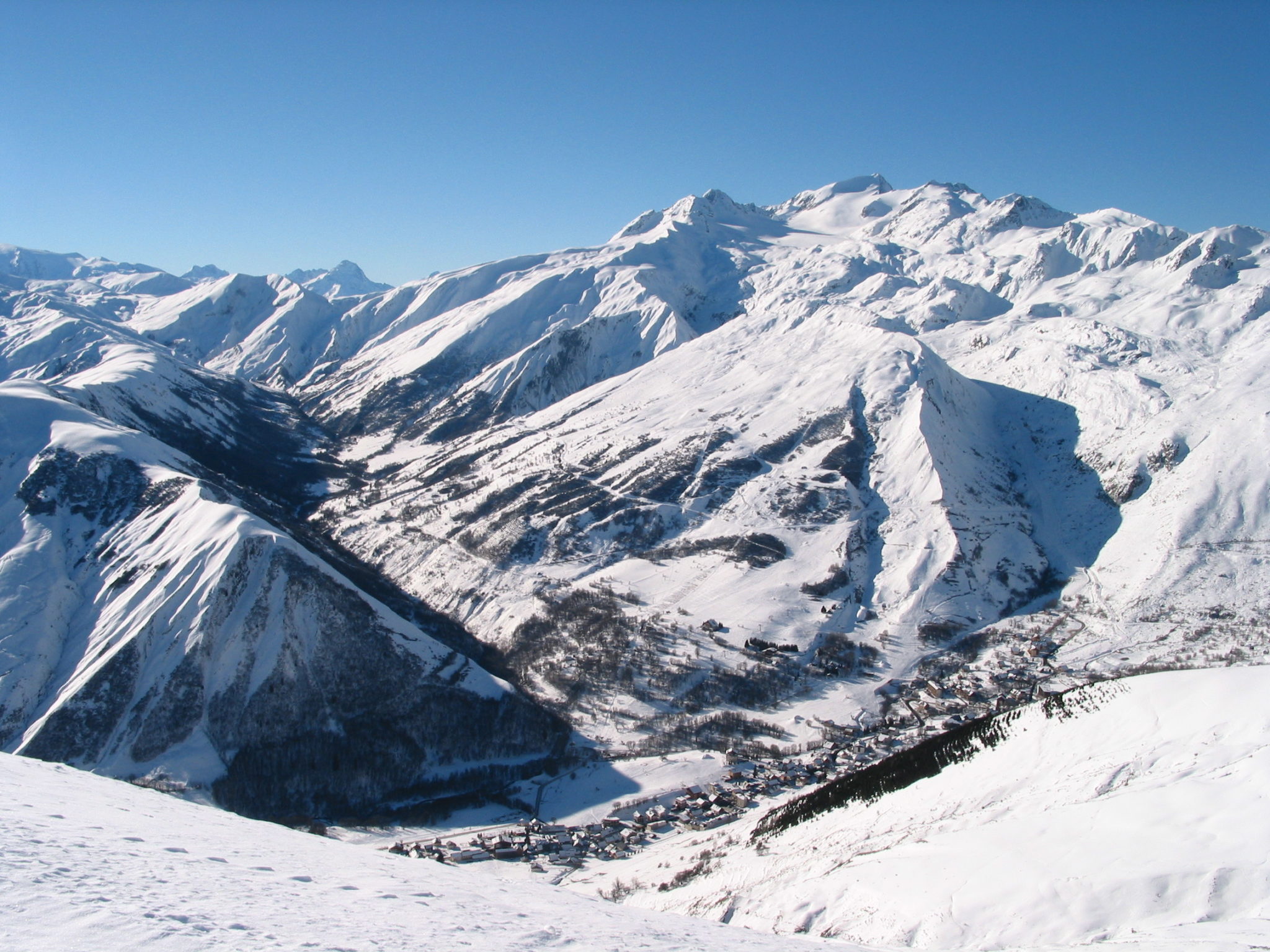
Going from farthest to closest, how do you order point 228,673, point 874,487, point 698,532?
point 874,487 → point 698,532 → point 228,673

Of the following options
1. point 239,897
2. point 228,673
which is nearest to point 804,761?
point 228,673

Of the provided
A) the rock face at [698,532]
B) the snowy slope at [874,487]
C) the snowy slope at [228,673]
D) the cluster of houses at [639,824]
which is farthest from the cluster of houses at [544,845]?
the snowy slope at [874,487]

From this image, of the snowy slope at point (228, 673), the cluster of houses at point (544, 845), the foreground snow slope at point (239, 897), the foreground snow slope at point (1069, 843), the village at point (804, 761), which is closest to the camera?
the foreground snow slope at point (239, 897)

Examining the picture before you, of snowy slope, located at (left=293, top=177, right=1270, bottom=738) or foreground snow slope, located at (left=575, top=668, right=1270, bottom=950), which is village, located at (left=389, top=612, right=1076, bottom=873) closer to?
snowy slope, located at (left=293, top=177, right=1270, bottom=738)

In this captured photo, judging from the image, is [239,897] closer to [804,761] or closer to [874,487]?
[804,761]

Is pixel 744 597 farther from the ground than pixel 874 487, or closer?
closer

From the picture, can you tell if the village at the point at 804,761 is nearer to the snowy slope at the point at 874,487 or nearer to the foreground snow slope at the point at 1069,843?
the snowy slope at the point at 874,487

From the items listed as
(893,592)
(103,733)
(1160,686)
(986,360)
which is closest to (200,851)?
(1160,686)
